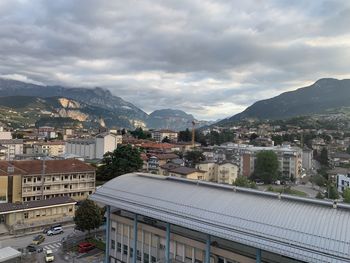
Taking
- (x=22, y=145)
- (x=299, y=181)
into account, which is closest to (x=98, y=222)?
(x=299, y=181)

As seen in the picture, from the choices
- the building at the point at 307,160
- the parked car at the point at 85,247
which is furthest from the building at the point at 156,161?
the building at the point at 307,160

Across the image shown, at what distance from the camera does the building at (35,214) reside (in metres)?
39.0

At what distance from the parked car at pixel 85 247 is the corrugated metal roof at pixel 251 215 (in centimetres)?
944

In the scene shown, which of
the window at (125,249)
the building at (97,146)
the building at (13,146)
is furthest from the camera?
the building at (13,146)

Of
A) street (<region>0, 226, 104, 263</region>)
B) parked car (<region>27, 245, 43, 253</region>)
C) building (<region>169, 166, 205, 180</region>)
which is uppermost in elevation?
building (<region>169, 166, 205, 180</region>)

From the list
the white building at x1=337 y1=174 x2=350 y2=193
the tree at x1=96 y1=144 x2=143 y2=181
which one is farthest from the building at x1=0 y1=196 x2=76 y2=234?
the white building at x1=337 y1=174 x2=350 y2=193

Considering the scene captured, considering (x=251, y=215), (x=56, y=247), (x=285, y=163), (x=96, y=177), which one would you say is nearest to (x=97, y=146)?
(x=96, y=177)

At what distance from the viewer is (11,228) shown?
38.3 m

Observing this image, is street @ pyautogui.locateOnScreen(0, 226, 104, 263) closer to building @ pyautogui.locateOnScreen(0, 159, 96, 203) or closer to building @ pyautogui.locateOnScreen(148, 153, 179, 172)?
building @ pyautogui.locateOnScreen(0, 159, 96, 203)

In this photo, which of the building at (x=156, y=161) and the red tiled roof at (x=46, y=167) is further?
the building at (x=156, y=161)

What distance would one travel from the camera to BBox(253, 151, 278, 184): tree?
74.1 metres

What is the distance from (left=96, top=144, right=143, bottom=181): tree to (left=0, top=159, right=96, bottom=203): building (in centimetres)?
588

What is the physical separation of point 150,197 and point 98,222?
14245mm

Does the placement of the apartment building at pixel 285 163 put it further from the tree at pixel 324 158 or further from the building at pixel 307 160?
the building at pixel 307 160
